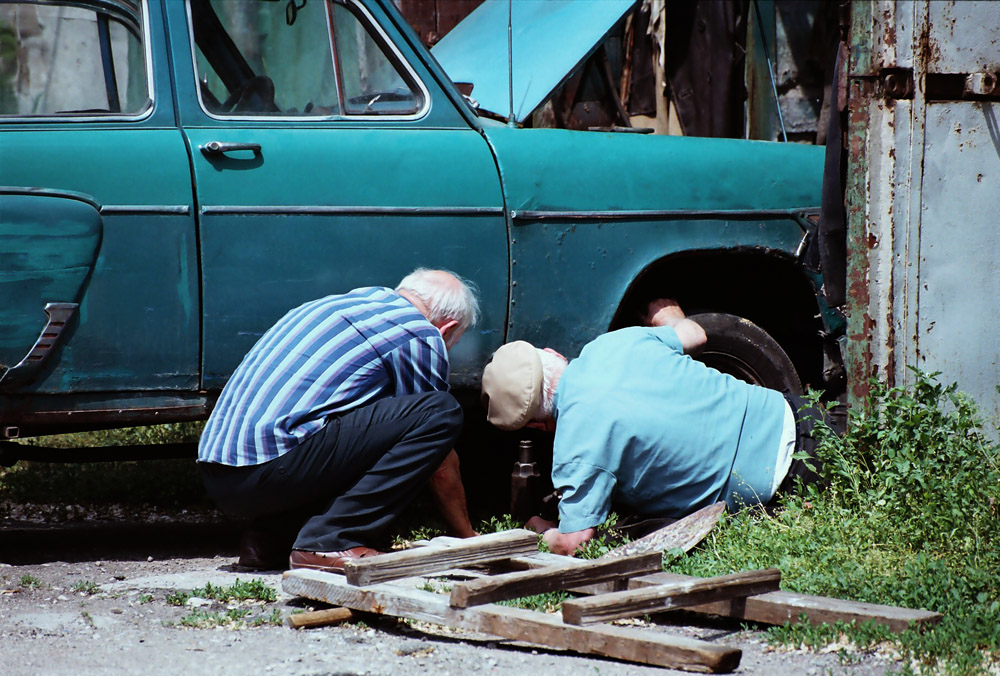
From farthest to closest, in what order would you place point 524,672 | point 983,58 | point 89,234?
1. point 983,58
2. point 89,234
3. point 524,672

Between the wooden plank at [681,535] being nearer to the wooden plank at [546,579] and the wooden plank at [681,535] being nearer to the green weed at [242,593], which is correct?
the wooden plank at [546,579]

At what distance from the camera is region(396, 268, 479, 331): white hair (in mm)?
3902

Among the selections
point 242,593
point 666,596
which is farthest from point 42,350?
point 666,596

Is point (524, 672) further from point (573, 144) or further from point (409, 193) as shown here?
point (573, 144)

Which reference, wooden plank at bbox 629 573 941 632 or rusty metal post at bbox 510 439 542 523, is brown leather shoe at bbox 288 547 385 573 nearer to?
rusty metal post at bbox 510 439 542 523

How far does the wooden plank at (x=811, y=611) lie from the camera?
2.99 meters

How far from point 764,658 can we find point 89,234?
95.7 inches

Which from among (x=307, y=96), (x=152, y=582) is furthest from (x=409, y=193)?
(x=152, y=582)

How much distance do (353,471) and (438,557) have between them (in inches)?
19.1

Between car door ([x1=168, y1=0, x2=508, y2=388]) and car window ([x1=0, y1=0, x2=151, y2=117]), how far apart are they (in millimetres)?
169

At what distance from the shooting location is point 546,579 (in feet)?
10.5

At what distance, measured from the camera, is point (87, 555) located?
168 inches

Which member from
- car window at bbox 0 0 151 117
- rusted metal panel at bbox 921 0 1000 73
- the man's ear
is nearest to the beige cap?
the man's ear

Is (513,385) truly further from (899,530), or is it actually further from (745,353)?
(899,530)
